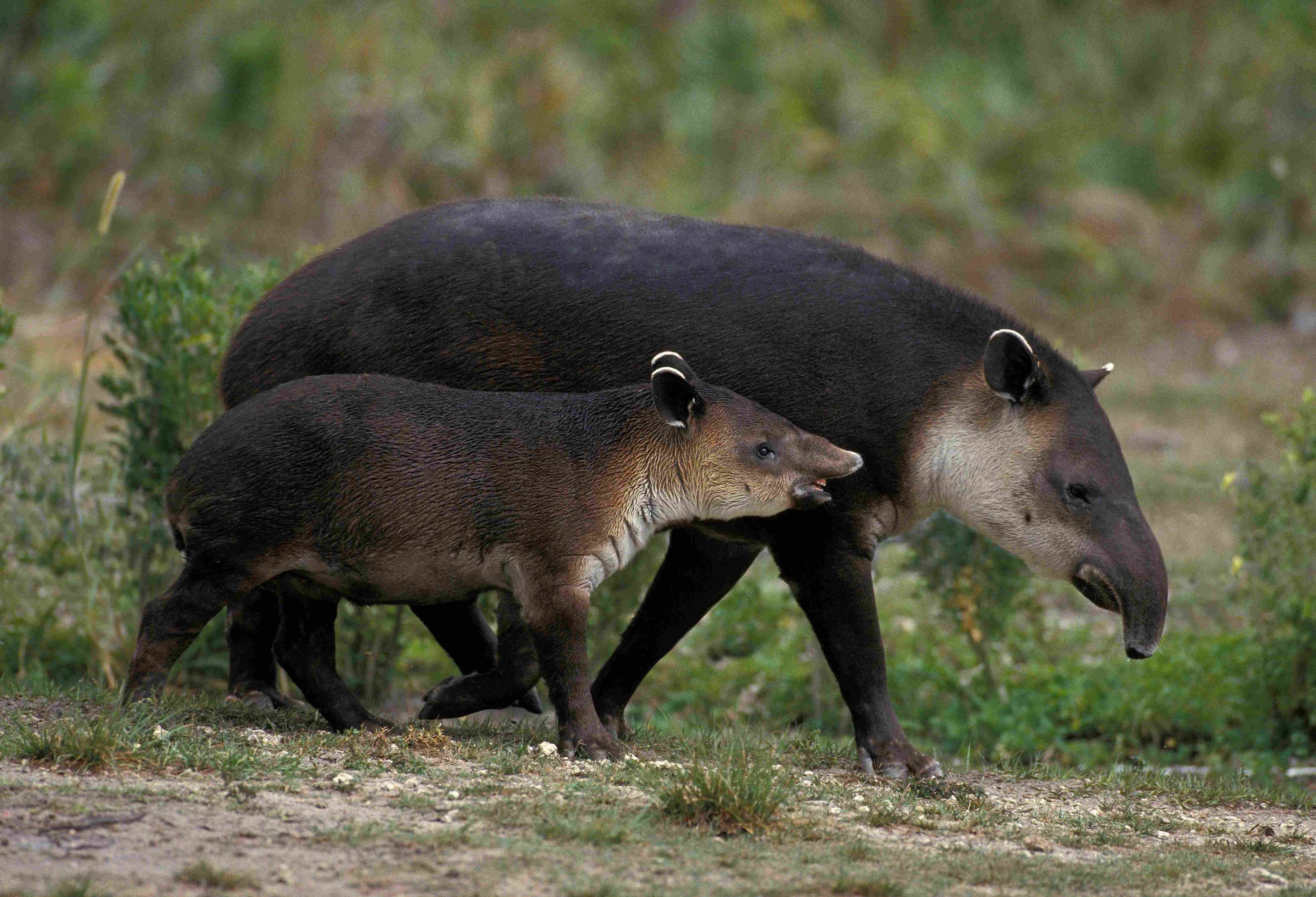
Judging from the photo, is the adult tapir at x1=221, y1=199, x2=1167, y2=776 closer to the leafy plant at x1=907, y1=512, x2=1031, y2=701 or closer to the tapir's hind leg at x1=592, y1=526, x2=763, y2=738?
the tapir's hind leg at x1=592, y1=526, x2=763, y2=738

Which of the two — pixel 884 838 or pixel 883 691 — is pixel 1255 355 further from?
pixel 884 838

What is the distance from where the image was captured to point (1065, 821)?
5.63 metres

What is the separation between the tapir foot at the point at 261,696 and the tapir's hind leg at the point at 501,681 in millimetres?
642

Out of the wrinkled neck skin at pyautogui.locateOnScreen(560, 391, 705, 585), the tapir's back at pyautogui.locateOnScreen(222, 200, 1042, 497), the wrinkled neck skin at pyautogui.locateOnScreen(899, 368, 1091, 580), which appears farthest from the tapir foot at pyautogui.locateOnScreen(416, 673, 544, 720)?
the wrinkled neck skin at pyautogui.locateOnScreen(899, 368, 1091, 580)

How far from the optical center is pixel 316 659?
6.05m

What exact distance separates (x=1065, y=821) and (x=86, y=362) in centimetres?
462

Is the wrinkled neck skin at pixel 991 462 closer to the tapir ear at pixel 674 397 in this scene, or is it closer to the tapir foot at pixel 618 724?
the tapir ear at pixel 674 397

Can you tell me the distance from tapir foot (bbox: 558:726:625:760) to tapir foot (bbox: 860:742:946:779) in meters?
1.00

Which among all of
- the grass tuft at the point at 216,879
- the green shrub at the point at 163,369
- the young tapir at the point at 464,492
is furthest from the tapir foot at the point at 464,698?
the grass tuft at the point at 216,879

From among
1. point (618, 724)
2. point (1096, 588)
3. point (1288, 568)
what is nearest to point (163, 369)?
point (618, 724)

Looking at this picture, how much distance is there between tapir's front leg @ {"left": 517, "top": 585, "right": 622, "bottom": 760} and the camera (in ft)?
18.5

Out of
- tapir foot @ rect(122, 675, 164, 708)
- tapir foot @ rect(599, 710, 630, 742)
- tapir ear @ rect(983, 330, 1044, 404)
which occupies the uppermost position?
tapir ear @ rect(983, 330, 1044, 404)

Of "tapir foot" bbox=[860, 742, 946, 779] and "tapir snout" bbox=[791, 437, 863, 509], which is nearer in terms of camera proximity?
"tapir snout" bbox=[791, 437, 863, 509]

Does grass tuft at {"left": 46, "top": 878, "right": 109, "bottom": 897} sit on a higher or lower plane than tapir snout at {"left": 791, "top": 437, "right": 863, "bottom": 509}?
lower
